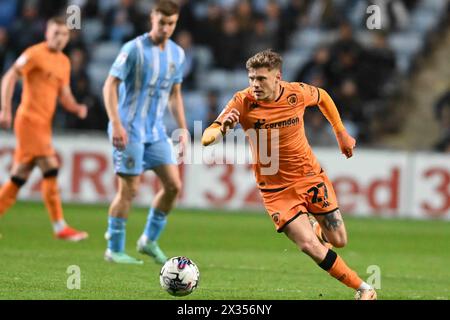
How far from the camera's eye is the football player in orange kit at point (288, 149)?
7.39 meters

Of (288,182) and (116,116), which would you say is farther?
(116,116)

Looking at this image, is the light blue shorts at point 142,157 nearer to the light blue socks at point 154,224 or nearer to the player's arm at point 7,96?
the light blue socks at point 154,224

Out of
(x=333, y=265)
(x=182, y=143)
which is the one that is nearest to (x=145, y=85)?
(x=182, y=143)

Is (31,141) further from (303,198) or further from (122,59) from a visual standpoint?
(303,198)

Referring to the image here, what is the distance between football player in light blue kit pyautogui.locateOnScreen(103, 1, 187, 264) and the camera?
909cm

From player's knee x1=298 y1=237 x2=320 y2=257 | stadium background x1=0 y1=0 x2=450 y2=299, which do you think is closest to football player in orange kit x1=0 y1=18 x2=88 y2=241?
stadium background x1=0 y1=0 x2=450 y2=299

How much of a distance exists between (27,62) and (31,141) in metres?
0.83

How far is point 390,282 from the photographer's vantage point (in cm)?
859

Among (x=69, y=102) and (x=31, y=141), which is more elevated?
(x=69, y=102)

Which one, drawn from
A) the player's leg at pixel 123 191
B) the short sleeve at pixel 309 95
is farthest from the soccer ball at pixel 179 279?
the player's leg at pixel 123 191

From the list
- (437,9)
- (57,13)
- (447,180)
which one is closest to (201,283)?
(447,180)

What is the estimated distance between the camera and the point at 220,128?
6.98 metres
